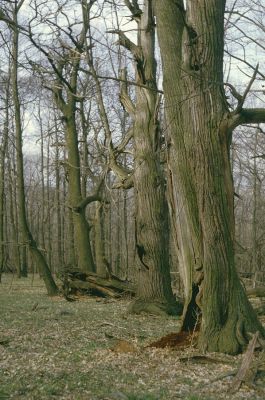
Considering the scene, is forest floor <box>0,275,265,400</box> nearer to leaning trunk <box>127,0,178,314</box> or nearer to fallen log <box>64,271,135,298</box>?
leaning trunk <box>127,0,178,314</box>

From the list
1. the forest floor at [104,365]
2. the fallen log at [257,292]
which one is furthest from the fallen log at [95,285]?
the forest floor at [104,365]

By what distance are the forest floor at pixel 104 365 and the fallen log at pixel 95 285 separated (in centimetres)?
633

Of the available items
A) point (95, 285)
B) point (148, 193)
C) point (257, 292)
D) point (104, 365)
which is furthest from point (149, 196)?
point (104, 365)

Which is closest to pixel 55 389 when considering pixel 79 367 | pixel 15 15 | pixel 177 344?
pixel 79 367

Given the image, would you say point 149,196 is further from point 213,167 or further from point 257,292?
point 213,167

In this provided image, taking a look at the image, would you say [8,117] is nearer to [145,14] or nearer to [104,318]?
[145,14]

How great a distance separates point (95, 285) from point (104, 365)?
35.8 feet

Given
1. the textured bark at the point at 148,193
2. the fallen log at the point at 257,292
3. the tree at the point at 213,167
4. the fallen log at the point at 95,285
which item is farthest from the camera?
the fallen log at the point at 95,285

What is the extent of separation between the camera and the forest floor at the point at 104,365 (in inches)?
233

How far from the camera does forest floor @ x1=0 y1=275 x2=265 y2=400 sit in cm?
593

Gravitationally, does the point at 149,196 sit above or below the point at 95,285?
above

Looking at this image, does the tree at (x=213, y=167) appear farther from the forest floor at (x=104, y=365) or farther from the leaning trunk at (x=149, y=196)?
the leaning trunk at (x=149, y=196)

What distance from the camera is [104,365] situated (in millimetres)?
7180

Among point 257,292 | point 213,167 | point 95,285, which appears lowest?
point 257,292
